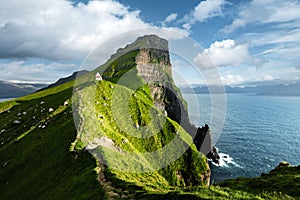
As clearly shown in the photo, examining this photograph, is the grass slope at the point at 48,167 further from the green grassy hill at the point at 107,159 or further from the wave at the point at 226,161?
the wave at the point at 226,161

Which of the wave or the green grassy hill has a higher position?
the green grassy hill

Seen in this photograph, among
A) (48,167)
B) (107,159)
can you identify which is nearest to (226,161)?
(107,159)

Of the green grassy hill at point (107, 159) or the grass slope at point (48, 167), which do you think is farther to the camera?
the grass slope at point (48, 167)

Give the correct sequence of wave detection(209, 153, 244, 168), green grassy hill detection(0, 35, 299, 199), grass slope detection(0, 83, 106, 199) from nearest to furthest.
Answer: green grassy hill detection(0, 35, 299, 199) < grass slope detection(0, 83, 106, 199) < wave detection(209, 153, 244, 168)

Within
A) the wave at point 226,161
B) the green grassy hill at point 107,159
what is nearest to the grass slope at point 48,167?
the green grassy hill at point 107,159

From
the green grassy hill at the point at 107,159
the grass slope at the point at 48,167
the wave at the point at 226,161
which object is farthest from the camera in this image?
the wave at the point at 226,161

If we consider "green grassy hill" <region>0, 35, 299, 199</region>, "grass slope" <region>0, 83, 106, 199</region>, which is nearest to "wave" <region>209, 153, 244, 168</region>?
"green grassy hill" <region>0, 35, 299, 199</region>

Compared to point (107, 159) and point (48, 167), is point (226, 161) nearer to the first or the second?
point (107, 159)

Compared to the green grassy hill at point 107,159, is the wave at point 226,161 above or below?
below

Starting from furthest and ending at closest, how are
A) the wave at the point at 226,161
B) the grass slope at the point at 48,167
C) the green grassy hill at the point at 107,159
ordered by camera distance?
the wave at the point at 226,161
the grass slope at the point at 48,167
the green grassy hill at the point at 107,159

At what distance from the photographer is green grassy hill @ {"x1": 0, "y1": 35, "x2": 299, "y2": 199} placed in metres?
28.6

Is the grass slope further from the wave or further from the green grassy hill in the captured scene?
the wave

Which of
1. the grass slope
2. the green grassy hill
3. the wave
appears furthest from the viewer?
the wave

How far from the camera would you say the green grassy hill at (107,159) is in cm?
2861
